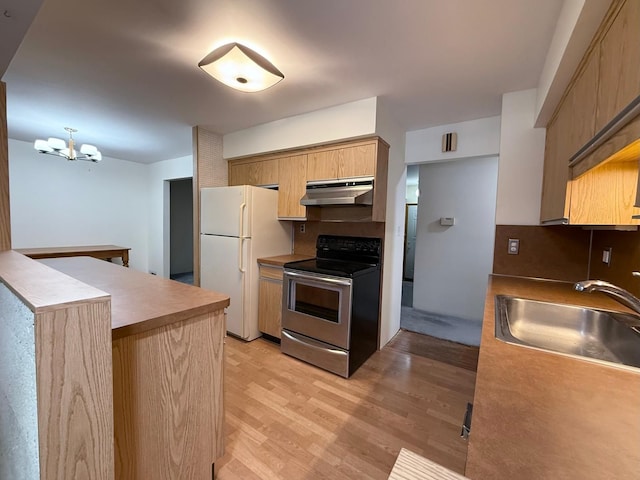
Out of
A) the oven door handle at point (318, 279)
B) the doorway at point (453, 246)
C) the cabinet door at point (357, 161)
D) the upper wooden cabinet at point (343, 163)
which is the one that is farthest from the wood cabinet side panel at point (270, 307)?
the doorway at point (453, 246)

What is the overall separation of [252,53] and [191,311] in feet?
5.04

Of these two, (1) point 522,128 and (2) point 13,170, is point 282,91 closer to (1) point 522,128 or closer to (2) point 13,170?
(1) point 522,128

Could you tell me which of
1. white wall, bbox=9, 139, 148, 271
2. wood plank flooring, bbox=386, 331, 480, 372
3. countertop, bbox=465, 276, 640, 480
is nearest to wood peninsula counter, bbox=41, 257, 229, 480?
countertop, bbox=465, 276, 640, 480

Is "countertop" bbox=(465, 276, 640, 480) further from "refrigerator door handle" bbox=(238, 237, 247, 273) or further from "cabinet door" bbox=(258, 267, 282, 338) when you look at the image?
"refrigerator door handle" bbox=(238, 237, 247, 273)

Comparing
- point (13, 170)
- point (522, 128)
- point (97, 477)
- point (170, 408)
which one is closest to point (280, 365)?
point (170, 408)

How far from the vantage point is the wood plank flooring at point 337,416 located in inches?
58.9

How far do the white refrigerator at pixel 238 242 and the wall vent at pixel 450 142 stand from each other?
187 centimetres

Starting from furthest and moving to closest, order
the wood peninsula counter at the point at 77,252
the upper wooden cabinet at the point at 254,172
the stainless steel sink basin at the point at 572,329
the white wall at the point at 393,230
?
the wood peninsula counter at the point at 77,252
the upper wooden cabinet at the point at 254,172
the white wall at the point at 393,230
the stainless steel sink basin at the point at 572,329

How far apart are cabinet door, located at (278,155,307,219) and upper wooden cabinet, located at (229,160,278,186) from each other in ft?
0.36

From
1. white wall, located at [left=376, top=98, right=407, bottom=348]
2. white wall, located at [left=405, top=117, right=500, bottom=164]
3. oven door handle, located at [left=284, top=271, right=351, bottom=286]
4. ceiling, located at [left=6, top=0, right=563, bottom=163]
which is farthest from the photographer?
white wall, located at [left=376, top=98, right=407, bottom=348]

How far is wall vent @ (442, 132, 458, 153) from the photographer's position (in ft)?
8.82

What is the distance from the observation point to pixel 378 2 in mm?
1310

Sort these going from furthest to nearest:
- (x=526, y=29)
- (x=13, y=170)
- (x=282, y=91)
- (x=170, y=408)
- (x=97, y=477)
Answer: (x=13, y=170) → (x=282, y=91) → (x=526, y=29) → (x=170, y=408) → (x=97, y=477)

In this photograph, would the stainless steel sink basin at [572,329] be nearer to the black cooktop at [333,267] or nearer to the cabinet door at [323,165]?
the black cooktop at [333,267]
